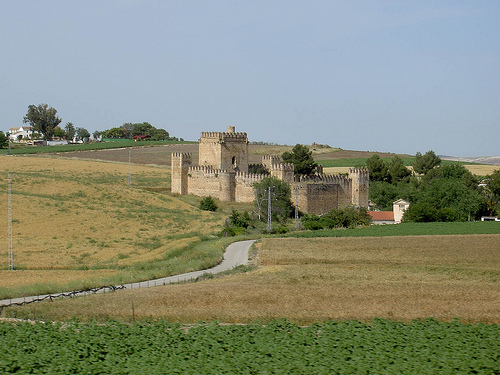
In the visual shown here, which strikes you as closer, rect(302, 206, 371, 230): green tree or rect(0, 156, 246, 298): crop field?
rect(0, 156, 246, 298): crop field

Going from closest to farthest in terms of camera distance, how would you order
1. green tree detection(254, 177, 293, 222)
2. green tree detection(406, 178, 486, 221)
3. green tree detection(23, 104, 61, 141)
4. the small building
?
green tree detection(254, 177, 293, 222), the small building, green tree detection(406, 178, 486, 221), green tree detection(23, 104, 61, 141)

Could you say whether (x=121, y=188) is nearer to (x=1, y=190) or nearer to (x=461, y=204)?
(x=1, y=190)

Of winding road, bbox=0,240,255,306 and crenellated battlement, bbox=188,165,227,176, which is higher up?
crenellated battlement, bbox=188,165,227,176

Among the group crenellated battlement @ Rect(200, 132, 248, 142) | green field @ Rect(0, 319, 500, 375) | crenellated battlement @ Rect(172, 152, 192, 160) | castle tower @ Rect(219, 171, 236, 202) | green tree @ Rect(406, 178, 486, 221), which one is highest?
crenellated battlement @ Rect(200, 132, 248, 142)

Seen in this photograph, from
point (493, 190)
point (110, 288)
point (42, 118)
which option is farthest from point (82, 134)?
point (110, 288)

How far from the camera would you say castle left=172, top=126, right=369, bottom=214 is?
57656mm

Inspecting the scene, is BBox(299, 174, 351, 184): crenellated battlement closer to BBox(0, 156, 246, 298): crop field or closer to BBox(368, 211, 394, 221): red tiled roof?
BBox(368, 211, 394, 221): red tiled roof

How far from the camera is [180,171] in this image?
202ft

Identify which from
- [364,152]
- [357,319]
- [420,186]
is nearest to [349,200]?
[420,186]

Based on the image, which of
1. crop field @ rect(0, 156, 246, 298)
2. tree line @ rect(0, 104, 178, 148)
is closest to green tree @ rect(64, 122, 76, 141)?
tree line @ rect(0, 104, 178, 148)

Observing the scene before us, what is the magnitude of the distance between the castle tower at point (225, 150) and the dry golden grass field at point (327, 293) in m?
23.6

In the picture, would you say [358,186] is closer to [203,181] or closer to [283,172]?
[283,172]

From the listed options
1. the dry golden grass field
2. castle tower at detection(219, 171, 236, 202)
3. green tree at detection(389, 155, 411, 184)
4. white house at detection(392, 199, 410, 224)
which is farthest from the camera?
green tree at detection(389, 155, 411, 184)

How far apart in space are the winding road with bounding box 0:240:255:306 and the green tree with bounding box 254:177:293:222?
10.8 meters
